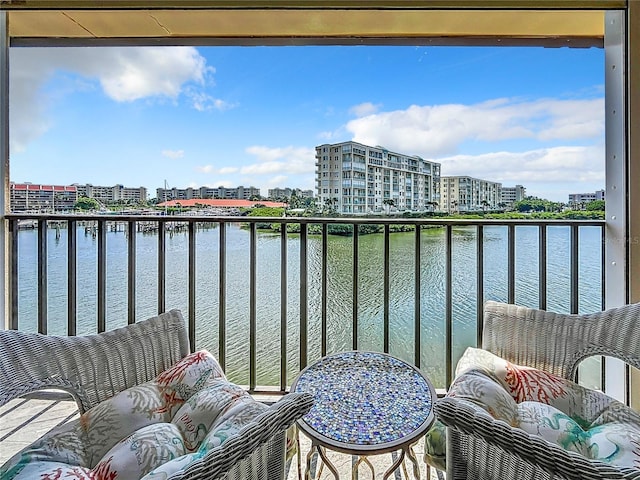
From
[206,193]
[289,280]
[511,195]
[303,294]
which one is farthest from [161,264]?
[511,195]

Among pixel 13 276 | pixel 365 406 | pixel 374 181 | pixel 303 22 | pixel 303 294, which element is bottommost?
pixel 365 406

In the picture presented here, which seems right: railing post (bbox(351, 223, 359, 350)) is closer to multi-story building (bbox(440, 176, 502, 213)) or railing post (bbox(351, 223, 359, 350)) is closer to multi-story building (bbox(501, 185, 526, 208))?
multi-story building (bbox(440, 176, 502, 213))

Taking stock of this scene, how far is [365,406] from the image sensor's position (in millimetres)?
1190

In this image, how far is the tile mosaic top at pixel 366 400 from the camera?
106 cm

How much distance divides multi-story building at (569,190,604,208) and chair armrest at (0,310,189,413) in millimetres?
2348

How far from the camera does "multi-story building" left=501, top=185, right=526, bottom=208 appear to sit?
2.12 m

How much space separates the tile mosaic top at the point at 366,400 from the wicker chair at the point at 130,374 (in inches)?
10.7

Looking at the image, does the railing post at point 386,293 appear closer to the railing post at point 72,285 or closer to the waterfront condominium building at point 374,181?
the waterfront condominium building at point 374,181

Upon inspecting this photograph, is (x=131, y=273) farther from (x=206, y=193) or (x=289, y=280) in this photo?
(x=289, y=280)

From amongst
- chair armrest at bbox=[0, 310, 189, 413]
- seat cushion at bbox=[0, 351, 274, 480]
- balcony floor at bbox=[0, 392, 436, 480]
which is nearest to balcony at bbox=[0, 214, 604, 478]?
balcony floor at bbox=[0, 392, 436, 480]

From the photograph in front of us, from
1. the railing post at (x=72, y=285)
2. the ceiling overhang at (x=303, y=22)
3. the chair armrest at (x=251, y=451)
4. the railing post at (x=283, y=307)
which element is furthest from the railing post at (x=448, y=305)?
the railing post at (x=72, y=285)

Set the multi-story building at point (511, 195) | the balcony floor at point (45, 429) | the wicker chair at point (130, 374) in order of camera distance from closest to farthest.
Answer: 1. the wicker chair at point (130, 374)
2. the balcony floor at point (45, 429)
3. the multi-story building at point (511, 195)

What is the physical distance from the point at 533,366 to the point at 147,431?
1549 mm

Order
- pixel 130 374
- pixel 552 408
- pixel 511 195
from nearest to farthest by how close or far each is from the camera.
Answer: pixel 552 408 < pixel 130 374 < pixel 511 195
